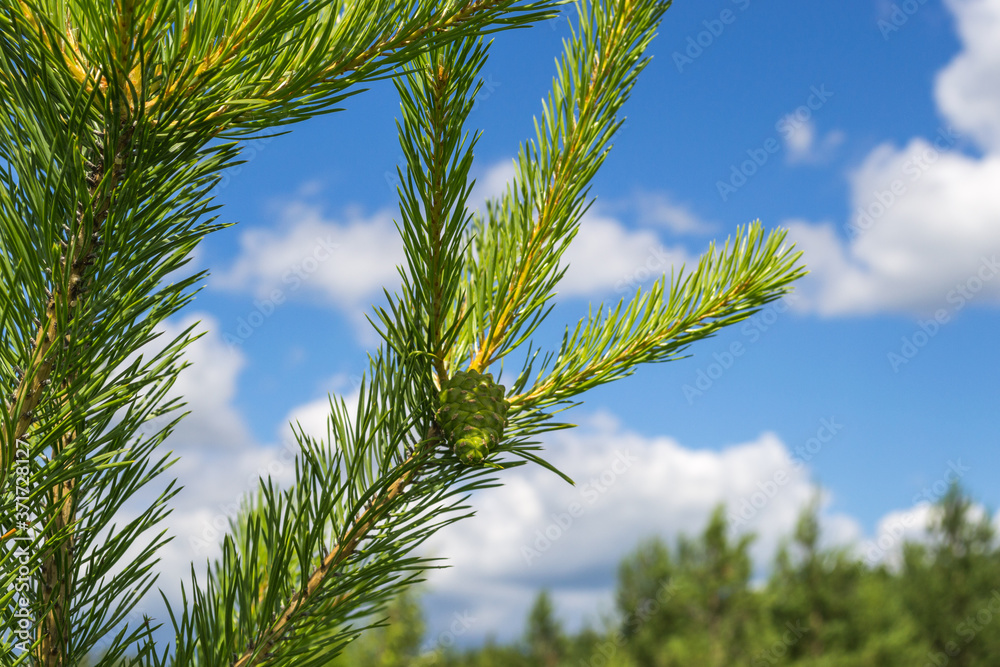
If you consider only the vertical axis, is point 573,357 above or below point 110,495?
above

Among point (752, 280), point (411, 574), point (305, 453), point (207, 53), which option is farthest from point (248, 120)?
point (752, 280)

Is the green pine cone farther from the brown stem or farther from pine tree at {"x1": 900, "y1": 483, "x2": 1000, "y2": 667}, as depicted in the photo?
pine tree at {"x1": 900, "y1": 483, "x2": 1000, "y2": 667}

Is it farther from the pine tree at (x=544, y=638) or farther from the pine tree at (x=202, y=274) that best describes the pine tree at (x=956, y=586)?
the pine tree at (x=202, y=274)

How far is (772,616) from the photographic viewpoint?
17.4m

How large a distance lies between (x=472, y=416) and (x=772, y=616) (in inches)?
739

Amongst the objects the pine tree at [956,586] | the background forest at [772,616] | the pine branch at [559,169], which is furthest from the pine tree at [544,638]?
the pine branch at [559,169]

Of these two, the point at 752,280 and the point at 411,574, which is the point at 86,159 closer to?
→ the point at 411,574

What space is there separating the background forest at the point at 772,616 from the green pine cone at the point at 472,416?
14.7 metres

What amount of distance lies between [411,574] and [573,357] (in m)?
0.48

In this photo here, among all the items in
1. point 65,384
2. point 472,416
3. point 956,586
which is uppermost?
point 65,384

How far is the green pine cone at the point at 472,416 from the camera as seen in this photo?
1.12m

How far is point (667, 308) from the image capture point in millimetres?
1415

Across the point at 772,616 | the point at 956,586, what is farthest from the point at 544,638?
the point at 956,586

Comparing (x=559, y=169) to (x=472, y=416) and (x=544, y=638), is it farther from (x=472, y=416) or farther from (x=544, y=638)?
(x=544, y=638)
